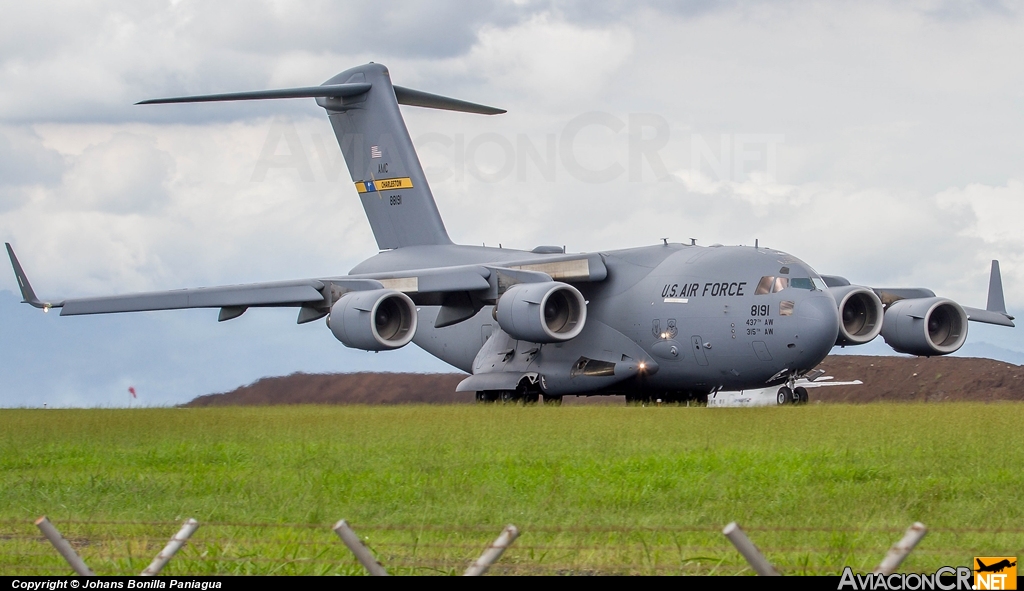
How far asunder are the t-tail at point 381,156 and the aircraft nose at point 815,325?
29.7 feet

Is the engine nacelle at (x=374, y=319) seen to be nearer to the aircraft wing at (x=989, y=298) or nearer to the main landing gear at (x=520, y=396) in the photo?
the main landing gear at (x=520, y=396)

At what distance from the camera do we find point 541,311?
20297mm

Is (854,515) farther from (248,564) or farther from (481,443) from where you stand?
(481,443)

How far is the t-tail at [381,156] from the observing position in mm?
26203

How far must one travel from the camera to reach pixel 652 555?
21.8 feet

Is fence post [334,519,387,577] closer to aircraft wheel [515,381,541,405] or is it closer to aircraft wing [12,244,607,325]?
aircraft wing [12,244,607,325]

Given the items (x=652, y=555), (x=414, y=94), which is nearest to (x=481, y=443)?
(x=652, y=555)

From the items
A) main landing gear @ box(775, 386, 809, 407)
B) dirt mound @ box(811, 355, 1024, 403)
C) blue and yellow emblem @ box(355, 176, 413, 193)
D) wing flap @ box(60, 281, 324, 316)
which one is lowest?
dirt mound @ box(811, 355, 1024, 403)

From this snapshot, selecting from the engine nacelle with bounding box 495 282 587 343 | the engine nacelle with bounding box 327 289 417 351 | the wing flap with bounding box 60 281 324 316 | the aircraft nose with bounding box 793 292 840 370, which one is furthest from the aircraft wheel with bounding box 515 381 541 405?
the aircraft nose with bounding box 793 292 840 370

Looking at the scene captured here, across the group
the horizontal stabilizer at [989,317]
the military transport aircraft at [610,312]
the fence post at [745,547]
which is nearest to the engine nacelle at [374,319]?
the military transport aircraft at [610,312]

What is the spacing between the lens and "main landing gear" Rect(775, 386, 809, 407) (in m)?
20.5

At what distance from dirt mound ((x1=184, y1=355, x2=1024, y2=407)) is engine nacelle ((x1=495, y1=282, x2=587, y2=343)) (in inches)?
175

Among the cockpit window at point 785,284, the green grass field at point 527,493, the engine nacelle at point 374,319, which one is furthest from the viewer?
the engine nacelle at point 374,319

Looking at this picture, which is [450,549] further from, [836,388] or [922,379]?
[836,388]
